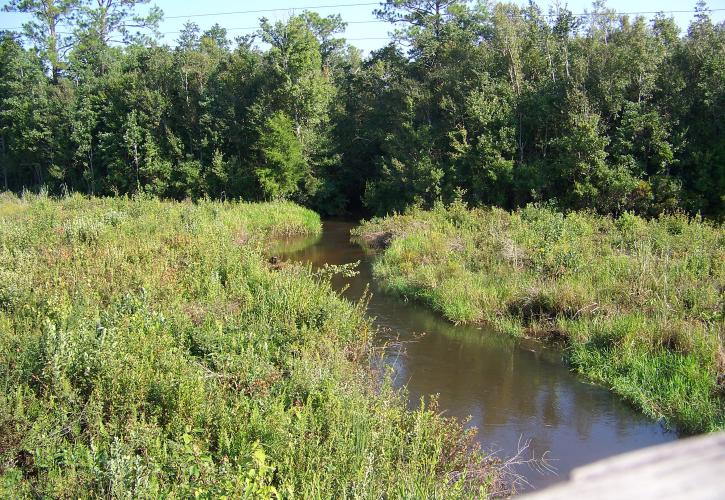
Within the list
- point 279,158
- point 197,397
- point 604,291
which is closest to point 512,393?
point 604,291

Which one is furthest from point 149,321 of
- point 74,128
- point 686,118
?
point 74,128

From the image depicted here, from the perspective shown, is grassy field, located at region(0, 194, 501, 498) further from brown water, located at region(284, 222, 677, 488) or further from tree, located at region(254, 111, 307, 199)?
tree, located at region(254, 111, 307, 199)

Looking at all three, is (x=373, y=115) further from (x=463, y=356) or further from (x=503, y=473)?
(x=503, y=473)

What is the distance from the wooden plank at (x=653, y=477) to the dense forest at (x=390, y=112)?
24594 mm

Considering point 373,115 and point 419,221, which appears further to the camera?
point 373,115

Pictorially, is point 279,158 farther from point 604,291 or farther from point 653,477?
point 653,477

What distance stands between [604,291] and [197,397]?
9.21 m

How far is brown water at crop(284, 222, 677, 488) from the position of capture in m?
8.16

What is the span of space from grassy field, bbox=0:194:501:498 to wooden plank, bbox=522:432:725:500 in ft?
14.1

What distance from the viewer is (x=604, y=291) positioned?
41.0 feet

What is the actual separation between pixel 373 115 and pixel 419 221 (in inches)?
588

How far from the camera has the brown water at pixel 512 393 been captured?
26.8ft

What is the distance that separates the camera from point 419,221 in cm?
2348

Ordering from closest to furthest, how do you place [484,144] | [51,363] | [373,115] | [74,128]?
1. [51,363]
2. [484,144]
3. [373,115]
4. [74,128]
